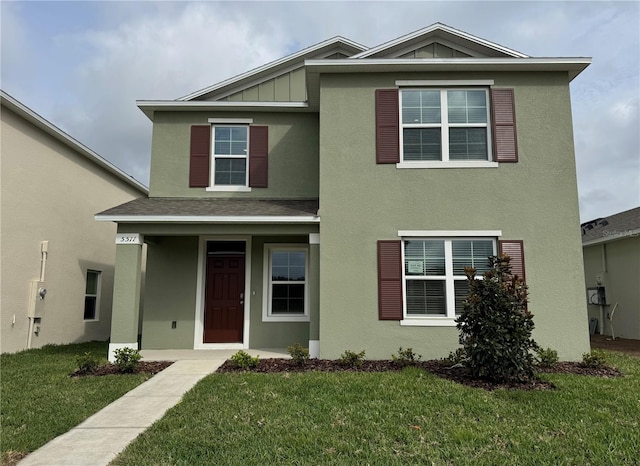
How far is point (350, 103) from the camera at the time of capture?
9078mm

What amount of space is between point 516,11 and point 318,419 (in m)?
8.39

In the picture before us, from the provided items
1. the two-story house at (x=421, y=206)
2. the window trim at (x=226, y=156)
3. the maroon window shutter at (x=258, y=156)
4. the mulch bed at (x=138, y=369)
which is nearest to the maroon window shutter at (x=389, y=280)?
the two-story house at (x=421, y=206)

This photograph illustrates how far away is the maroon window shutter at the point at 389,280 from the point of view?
331 inches

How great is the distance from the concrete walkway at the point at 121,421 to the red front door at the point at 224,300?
163 centimetres

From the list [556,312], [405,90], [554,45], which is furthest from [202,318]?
[554,45]

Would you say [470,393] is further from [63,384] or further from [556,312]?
[63,384]

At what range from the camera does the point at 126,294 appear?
345 inches

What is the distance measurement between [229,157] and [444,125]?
5.07 metres

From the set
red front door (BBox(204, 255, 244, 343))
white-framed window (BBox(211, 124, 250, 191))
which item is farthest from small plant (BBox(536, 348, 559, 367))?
white-framed window (BBox(211, 124, 250, 191))

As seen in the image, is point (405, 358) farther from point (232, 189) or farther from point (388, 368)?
point (232, 189)

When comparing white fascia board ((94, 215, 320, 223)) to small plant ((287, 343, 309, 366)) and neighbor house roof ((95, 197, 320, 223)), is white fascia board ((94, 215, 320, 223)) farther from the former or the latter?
small plant ((287, 343, 309, 366))

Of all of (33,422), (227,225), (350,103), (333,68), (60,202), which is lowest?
(33,422)

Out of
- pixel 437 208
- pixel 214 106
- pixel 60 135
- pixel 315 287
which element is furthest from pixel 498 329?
pixel 60 135

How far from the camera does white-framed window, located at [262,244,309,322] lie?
1020 centimetres
